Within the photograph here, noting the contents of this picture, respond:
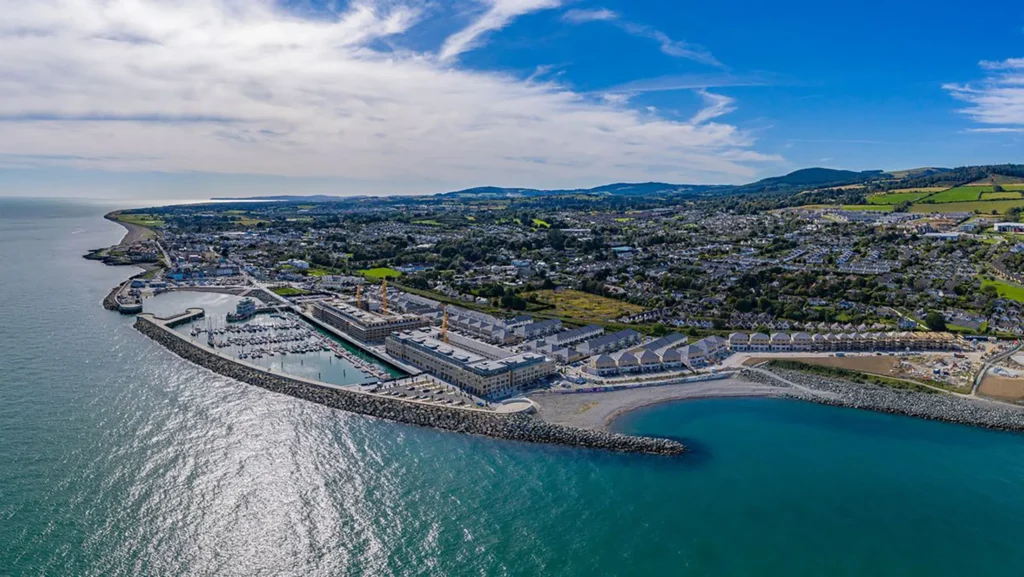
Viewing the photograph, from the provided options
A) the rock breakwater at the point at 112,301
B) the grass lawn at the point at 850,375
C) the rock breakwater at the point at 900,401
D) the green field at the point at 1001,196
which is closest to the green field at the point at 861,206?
the green field at the point at 1001,196

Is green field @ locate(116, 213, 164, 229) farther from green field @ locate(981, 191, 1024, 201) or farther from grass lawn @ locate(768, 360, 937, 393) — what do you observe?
green field @ locate(981, 191, 1024, 201)

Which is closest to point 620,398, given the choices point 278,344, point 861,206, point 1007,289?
point 278,344

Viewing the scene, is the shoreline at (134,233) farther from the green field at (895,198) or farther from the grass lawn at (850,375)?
the green field at (895,198)

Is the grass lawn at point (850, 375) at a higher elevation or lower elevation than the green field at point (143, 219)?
lower

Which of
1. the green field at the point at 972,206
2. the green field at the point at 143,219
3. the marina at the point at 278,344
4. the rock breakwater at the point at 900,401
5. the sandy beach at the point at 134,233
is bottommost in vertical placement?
the rock breakwater at the point at 900,401

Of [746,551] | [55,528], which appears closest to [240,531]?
[55,528]

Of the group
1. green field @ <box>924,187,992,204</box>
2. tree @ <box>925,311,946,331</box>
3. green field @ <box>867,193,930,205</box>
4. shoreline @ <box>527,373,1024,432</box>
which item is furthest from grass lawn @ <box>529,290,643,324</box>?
green field @ <box>867,193,930,205</box>
